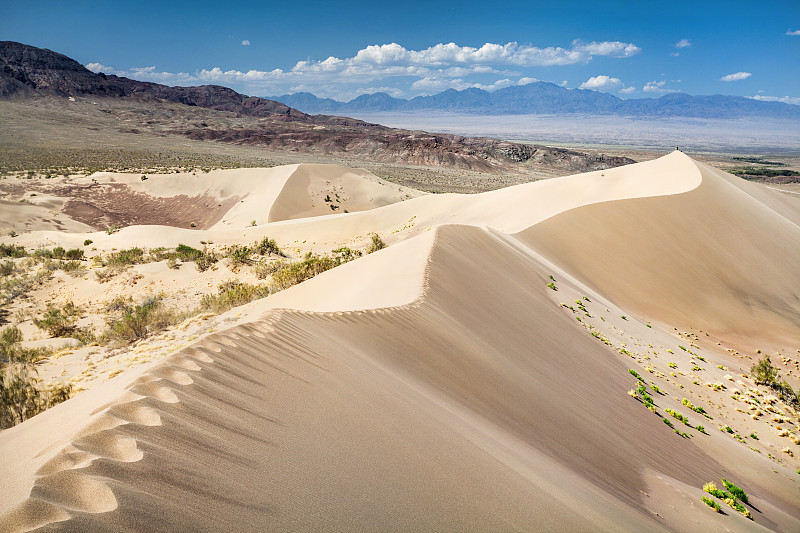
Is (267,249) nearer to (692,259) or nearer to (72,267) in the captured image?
(72,267)

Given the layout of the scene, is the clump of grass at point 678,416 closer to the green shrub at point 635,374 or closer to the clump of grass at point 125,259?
the green shrub at point 635,374

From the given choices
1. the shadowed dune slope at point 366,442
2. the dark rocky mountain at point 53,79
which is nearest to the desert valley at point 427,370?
the shadowed dune slope at point 366,442

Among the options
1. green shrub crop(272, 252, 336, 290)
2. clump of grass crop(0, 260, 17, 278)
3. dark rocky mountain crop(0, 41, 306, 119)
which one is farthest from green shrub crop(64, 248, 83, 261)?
dark rocky mountain crop(0, 41, 306, 119)

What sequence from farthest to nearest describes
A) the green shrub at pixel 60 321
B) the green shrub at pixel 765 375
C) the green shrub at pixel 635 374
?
the green shrub at pixel 765 375 → the green shrub at pixel 635 374 → the green shrub at pixel 60 321

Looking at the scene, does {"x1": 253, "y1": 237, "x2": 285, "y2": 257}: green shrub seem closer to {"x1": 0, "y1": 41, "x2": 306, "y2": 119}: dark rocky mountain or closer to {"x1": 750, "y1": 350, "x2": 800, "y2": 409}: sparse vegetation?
{"x1": 750, "y1": 350, "x2": 800, "y2": 409}: sparse vegetation

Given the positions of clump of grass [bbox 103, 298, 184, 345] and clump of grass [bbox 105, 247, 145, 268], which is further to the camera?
clump of grass [bbox 105, 247, 145, 268]

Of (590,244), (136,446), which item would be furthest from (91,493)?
(590,244)

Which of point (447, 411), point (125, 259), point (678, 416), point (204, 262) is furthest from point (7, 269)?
point (678, 416)
